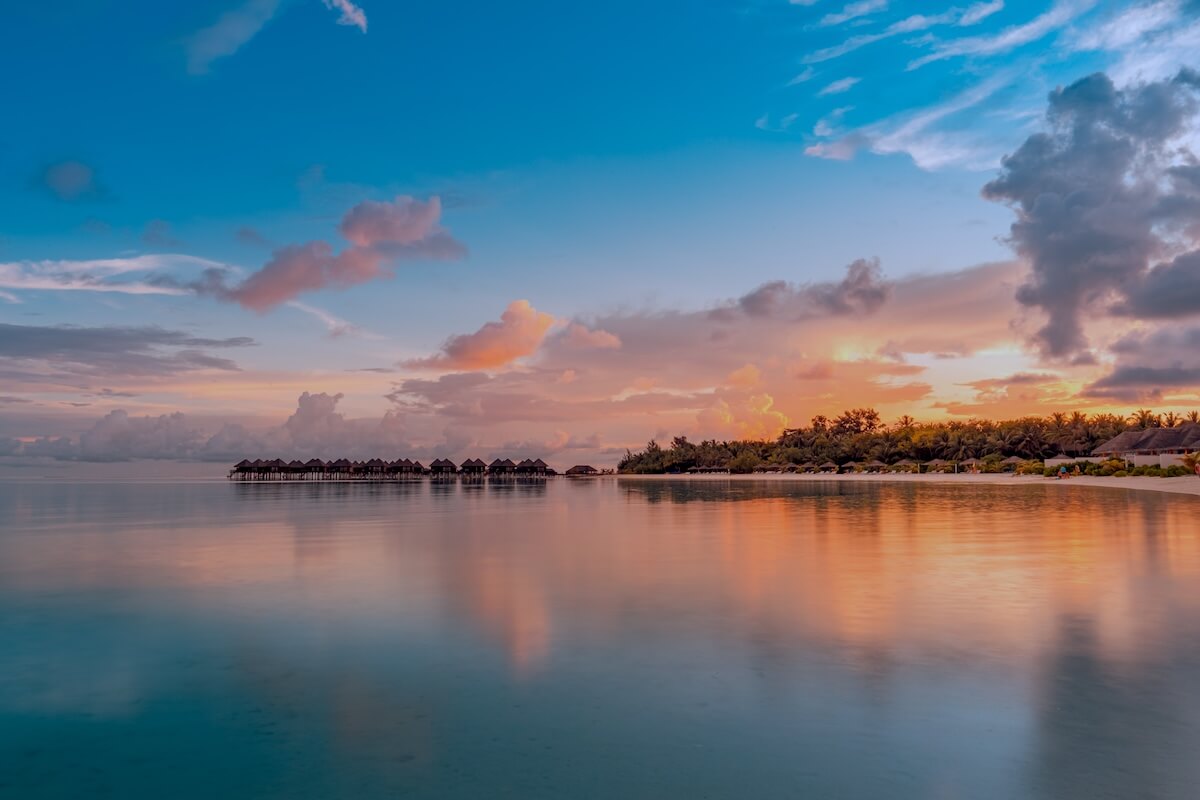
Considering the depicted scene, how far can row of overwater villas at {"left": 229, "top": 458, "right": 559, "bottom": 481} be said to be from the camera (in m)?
100

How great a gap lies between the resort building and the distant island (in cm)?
7

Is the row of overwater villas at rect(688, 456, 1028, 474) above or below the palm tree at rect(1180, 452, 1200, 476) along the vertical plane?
below

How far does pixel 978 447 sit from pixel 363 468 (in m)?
73.2

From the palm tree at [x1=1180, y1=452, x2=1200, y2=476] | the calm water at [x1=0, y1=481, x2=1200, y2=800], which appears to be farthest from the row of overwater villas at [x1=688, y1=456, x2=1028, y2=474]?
the calm water at [x1=0, y1=481, x2=1200, y2=800]

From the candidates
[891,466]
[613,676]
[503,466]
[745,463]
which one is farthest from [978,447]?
[613,676]

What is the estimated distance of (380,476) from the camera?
111m

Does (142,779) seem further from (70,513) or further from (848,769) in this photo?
(70,513)

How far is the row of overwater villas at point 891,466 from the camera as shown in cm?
7820

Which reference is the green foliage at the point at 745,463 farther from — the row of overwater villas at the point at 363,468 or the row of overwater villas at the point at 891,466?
the row of overwater villas at the point at 363,468

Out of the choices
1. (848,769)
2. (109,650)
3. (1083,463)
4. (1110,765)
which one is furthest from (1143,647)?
(1083,463)

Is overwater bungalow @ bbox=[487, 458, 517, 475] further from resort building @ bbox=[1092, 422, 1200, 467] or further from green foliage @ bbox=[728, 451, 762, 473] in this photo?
resort building @ bbox=[1092, 422, 1200, 467]

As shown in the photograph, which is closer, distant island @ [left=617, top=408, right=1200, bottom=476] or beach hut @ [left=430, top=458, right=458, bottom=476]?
distant island @ [left=617, top=408, right=1200, bottom=476]

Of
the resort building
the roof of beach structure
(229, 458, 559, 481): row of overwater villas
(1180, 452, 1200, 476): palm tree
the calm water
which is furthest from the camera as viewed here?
(229, 458, 559, 481): row of overwater villas

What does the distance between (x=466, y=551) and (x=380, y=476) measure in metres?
98.1
